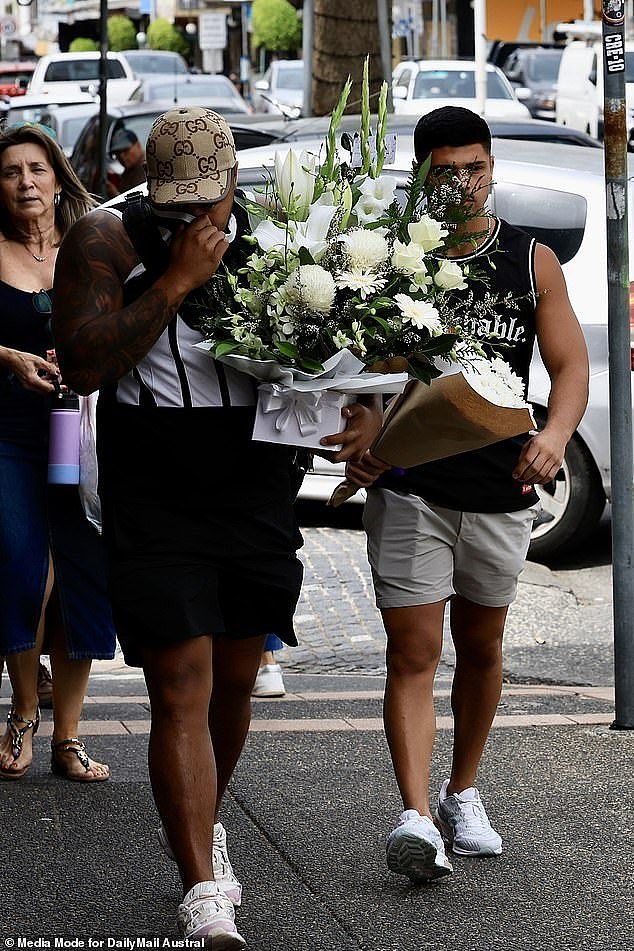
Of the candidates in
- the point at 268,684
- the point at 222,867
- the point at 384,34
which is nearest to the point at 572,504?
the point at 268,684

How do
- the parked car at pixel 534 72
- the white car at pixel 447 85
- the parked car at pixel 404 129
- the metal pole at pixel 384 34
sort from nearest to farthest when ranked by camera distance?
the parked car at pixel 404 129 → the metal pole at pixel 384 34 → the white car at pixel 447 85 → the parked car at pixel 534 72

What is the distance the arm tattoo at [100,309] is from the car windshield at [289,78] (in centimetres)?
3067

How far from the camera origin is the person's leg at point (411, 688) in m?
4.07

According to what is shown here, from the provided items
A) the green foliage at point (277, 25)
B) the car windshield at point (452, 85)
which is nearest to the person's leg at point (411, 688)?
the car windshield at point (452, 85)

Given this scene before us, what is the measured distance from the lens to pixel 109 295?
355 centimetres

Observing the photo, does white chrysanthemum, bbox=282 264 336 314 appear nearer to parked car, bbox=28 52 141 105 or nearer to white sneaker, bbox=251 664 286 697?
white sneaker, bbox=251 664 286 697

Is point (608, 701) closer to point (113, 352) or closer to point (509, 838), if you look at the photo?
point (509, 838)

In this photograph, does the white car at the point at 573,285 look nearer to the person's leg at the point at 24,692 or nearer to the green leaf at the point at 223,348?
the person's leg at the point at 24,692

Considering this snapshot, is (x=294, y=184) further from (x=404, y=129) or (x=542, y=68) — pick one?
(x=542, y=68)

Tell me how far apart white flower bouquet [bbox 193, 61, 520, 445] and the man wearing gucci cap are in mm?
100

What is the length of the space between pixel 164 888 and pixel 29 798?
90 centimetres

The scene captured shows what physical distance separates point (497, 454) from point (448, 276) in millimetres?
706

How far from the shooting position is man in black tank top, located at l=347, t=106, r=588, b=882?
13.3ft

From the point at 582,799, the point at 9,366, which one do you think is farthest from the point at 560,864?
the point at 9,366
